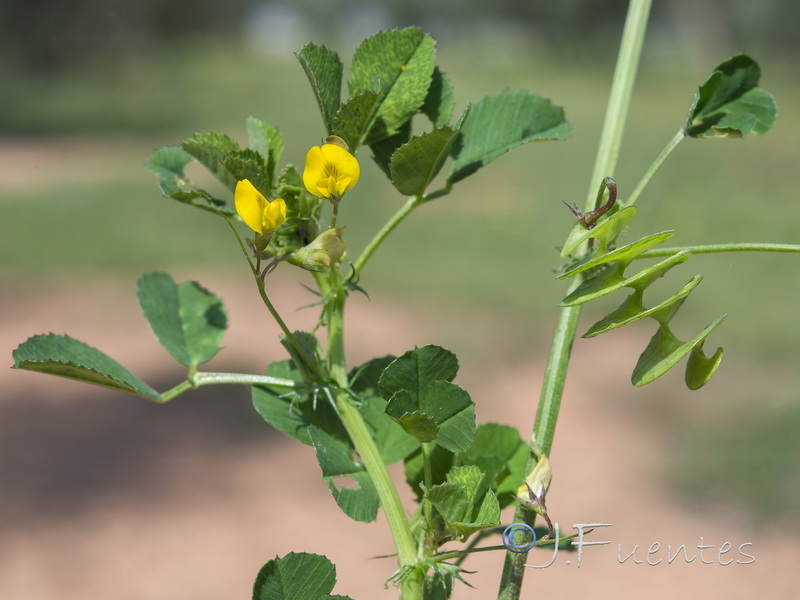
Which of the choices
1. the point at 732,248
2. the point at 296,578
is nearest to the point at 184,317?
the point at 296,578

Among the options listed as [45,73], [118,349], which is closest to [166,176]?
[118,349]

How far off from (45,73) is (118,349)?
776 centimetres

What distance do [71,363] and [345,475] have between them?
0.12m

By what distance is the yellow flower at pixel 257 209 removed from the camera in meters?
0.33

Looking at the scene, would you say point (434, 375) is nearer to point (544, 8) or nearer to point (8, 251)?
point (8, 251)

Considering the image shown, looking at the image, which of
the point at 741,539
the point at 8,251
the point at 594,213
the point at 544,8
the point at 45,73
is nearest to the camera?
the point at 594,213

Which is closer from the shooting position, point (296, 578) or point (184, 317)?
point (296, 578)

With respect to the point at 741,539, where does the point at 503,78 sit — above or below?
above

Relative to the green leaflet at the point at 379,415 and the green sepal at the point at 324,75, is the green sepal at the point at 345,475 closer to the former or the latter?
the green leaflet at the point at 379,415

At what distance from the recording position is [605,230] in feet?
1.07

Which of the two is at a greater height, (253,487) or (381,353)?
(381,353)

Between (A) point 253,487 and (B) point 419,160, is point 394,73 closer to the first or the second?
(B) point 419,160

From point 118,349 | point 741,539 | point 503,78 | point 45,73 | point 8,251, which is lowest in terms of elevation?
point 741,539

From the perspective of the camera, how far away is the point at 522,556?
35cm
